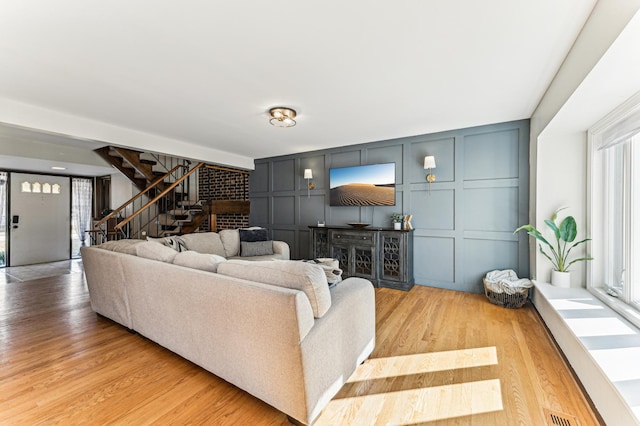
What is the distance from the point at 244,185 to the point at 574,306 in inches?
226

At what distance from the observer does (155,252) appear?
93.8 inches

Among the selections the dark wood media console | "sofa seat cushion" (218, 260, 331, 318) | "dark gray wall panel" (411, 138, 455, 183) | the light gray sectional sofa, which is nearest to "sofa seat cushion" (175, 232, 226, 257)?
the light gray sectional sofa

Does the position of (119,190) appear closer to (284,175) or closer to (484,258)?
(284,175)

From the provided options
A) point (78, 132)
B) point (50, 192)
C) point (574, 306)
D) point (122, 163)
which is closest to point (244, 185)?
point (122, 163)

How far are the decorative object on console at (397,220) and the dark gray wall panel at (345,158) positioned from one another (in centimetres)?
113

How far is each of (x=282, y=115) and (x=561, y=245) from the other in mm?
3349

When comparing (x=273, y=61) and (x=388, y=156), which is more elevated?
(x=273, y=61)

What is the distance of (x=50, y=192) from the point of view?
6.50 metres

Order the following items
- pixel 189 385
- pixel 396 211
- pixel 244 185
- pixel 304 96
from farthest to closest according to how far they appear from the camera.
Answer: pixel 244 185 → pixel 396 211 → pixel 304 96 → pixel 189 385

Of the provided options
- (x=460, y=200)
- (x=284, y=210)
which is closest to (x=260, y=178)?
(x=284, y=210)

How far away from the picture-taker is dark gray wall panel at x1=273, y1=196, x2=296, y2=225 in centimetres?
556

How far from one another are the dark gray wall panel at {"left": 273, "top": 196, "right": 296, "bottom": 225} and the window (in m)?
4.30

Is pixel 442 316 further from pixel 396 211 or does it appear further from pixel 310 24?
pixel 310 24

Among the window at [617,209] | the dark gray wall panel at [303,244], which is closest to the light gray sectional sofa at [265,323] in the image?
the window at [617,209]
